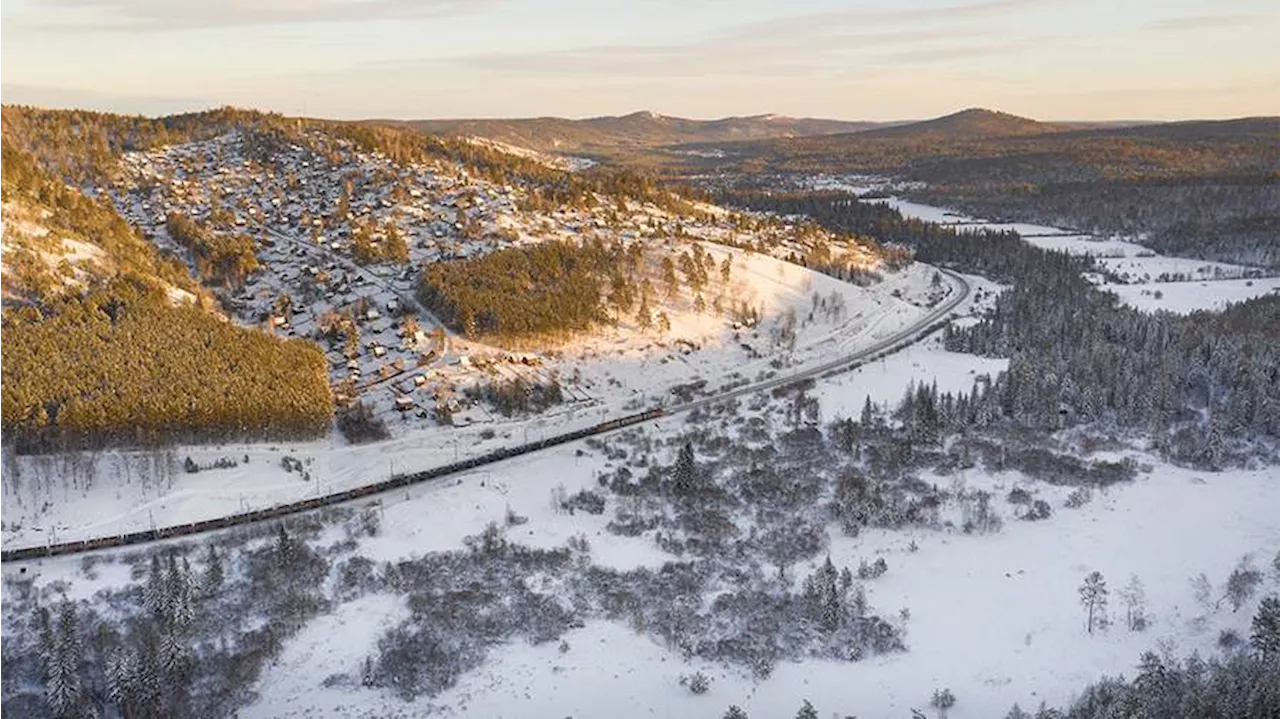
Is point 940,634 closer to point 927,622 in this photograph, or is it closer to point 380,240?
point 927,622

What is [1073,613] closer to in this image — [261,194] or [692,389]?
[692,389]

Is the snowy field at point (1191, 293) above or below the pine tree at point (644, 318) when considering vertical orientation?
below

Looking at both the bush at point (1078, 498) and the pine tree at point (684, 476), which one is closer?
the bush at point (1078, 498)

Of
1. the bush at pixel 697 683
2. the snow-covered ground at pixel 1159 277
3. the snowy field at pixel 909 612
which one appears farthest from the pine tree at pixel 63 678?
the snow-covered ground at pixel 1159 277

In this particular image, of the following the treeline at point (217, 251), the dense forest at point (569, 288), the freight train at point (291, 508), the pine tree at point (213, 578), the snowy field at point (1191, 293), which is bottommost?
the pine tree at point (213, 578)

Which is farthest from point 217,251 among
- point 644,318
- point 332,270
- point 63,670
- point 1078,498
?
point 1078,498

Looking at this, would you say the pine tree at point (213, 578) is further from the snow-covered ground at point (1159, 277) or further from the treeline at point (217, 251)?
the snow-covered ground at point (1159, 277)
